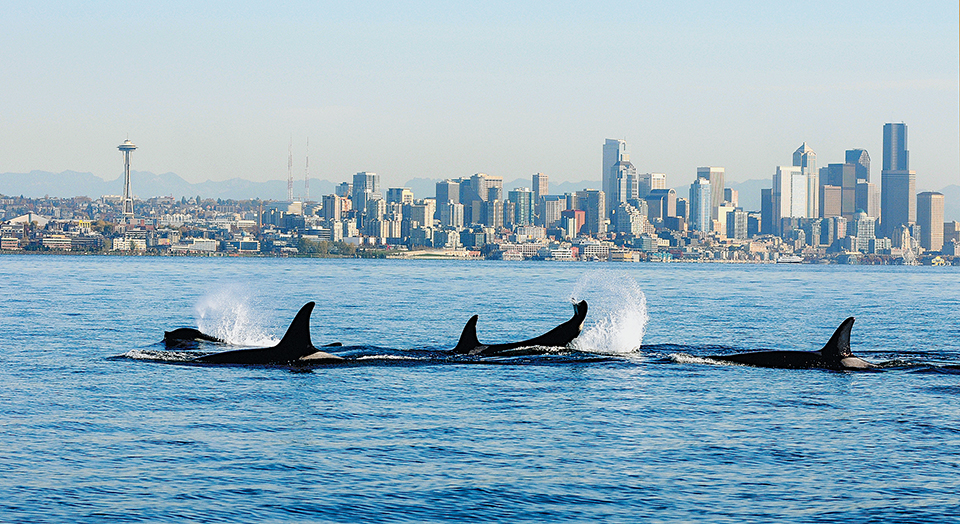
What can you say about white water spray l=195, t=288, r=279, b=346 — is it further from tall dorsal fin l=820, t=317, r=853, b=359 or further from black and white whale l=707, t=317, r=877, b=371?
tall dorsal fin l=820, t=317, r=853, b=359

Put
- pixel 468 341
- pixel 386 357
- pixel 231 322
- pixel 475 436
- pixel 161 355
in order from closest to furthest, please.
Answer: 1. pixel 475 436
2. pixel 161 355
3. pixel 386 357
4. pixel 468 341
5. pixel 231 322

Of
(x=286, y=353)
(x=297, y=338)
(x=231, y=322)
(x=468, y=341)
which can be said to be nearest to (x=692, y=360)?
(x=468, y=341)

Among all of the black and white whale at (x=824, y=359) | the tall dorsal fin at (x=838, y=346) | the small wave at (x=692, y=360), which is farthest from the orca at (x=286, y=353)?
the tall dorsal fin at (x=838, y=346)

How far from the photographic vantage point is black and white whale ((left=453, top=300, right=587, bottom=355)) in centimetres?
3766

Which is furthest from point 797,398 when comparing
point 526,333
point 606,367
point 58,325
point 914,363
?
point 58,325

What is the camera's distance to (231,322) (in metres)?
59.8

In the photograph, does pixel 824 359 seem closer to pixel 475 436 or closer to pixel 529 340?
pixel 529 340

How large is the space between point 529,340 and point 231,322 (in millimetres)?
25610

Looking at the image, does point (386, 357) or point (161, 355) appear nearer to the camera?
point (161, 355)

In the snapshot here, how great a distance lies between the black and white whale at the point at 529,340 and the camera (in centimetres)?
3766

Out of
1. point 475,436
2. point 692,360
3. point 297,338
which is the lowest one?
point 475,436

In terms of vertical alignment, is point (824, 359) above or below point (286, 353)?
below

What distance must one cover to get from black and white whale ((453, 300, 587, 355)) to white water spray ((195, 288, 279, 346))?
844cm

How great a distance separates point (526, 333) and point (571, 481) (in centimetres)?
3499
